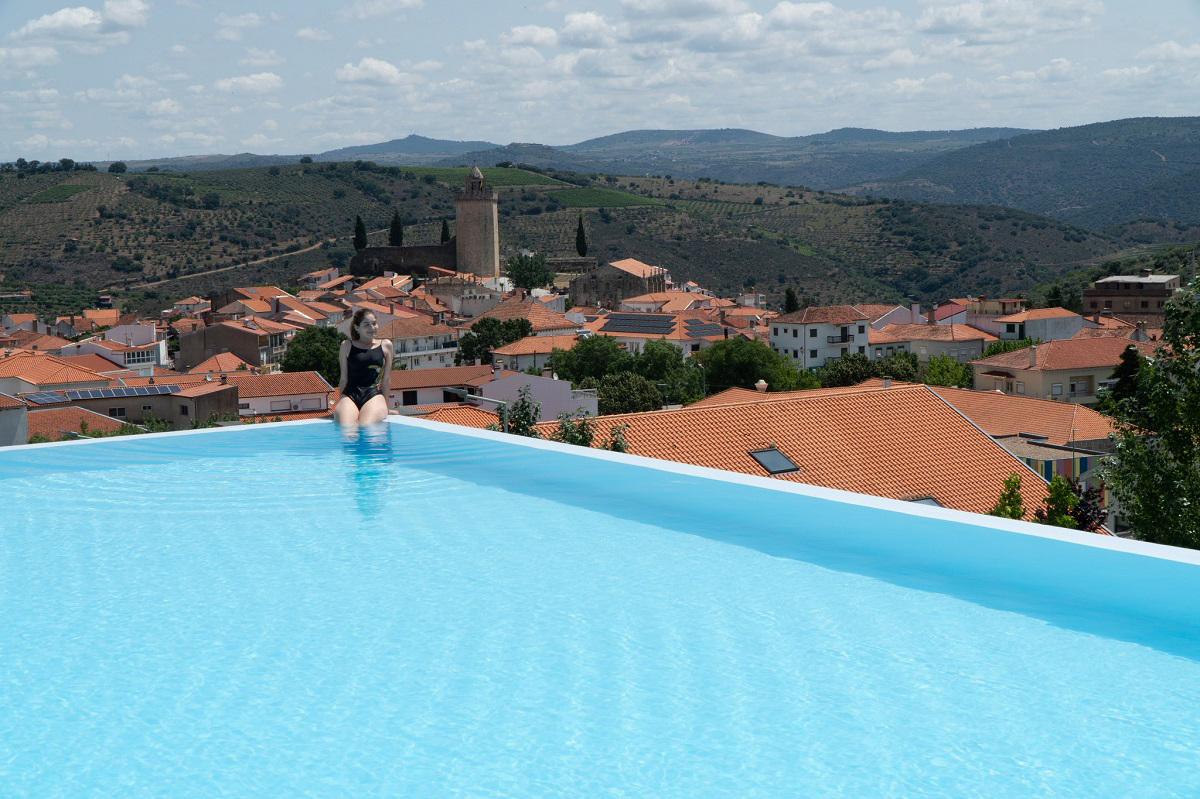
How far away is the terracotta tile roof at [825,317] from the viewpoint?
55125mm

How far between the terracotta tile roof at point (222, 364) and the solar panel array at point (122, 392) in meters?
13.2

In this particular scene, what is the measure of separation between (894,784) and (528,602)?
201cm

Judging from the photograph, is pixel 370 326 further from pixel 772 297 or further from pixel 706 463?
pixel 772 297

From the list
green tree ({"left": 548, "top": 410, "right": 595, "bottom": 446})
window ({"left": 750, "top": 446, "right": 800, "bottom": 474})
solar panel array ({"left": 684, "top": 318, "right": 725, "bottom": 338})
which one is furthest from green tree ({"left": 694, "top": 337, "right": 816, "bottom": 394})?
green tree ({"left": 548, "top": 410, "right": 595, "bottom": 446})

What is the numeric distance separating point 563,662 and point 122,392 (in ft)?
88.9

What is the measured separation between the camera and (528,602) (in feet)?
16.7

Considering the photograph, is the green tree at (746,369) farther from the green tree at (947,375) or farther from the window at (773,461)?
the window at (773,461)

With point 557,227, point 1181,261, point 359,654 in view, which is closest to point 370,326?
point 359,654

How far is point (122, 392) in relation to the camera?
29000mm

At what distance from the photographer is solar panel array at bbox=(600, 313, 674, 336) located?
58.9 m

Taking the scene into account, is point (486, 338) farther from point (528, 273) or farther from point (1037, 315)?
point (1037, 315)

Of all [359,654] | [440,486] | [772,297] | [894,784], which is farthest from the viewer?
[772,297]

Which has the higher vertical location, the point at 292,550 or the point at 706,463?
the point at 292,550

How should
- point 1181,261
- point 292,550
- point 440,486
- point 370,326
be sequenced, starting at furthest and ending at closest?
point 1181,261, point 370,326, point 440,486, point 292,550
